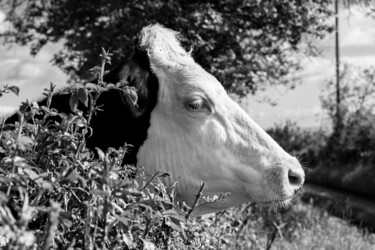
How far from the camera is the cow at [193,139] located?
10.0 feet

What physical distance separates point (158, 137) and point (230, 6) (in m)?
7.37

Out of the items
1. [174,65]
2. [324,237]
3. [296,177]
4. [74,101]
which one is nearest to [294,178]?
[296,177]

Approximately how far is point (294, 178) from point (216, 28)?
6870mm

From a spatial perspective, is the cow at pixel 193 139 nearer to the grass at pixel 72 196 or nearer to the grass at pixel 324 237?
the grass at pixel 72 196

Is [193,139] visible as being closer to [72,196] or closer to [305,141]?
[72,196]

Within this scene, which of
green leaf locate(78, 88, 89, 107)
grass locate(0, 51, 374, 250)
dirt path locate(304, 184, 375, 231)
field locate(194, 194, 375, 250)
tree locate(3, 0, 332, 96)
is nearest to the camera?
grass locate(0, 51, 374, 250)

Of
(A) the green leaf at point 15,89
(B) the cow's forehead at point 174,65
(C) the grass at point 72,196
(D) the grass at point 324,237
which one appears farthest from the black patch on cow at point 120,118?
(D) the grass at point 324,237

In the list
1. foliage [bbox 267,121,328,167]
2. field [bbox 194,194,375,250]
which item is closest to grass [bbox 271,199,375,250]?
field [bbox 194,194,375,250]

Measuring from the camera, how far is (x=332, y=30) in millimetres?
11688

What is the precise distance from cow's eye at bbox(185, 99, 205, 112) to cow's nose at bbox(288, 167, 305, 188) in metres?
0.53

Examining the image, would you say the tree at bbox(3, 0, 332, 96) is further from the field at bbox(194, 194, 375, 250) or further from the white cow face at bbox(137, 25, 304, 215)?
the white cow face at bbox(137, 25, 304, 215)

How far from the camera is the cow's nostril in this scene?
2.99 m

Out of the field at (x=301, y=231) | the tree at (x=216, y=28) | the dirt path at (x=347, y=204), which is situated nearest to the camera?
the field at (x=301, y=231)

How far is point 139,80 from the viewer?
10.5 ft
